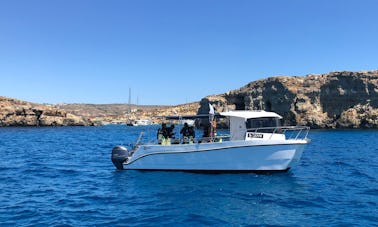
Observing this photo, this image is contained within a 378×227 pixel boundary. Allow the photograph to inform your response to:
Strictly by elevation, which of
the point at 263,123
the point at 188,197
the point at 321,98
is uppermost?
the point at 321,98

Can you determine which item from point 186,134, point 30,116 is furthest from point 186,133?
point 30,116

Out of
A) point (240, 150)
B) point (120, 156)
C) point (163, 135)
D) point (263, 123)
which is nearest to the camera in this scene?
point (240, 150)

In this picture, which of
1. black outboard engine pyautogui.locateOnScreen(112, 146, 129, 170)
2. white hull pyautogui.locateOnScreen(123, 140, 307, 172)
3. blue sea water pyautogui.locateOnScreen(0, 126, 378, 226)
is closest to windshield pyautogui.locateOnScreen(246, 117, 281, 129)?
white hull pyautogui.locateOnScreen(123, 140, 307, 172)

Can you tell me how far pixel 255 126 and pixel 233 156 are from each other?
6.79 feet

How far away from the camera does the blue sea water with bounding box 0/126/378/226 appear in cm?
1093

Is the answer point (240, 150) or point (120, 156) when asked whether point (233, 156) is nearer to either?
point (240, 150)

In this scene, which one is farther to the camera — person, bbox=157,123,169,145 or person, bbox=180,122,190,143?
person, bbox=157,123,169,145

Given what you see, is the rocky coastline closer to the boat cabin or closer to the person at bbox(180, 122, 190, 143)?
the boat cabin

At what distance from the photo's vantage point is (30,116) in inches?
4769

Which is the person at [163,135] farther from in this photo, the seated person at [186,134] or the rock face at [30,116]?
the rock face at [30,116]

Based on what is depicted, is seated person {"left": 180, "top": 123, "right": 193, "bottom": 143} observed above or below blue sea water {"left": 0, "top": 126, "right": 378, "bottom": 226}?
above

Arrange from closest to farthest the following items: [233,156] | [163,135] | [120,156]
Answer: [233,156] → [163,135] → [120,156]

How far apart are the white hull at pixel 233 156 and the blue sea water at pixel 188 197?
0.55 m

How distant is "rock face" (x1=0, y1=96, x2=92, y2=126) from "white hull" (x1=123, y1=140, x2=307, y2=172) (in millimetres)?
113644
